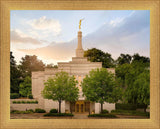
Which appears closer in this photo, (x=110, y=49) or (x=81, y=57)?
(x=110, y=49)

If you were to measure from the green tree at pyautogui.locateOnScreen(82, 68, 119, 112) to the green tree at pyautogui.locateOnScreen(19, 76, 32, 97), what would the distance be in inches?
292

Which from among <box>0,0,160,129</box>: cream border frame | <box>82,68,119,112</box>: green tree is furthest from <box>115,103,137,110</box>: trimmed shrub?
<box>0,0,160,129</box>: cream border frame

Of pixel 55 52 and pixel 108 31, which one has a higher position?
pixel 108 31

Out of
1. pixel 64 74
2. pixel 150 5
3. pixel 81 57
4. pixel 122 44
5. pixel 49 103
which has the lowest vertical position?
pixel 49 103

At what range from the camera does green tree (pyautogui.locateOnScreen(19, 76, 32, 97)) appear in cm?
1668

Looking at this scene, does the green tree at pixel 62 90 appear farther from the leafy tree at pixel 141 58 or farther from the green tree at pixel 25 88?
the leafy tree at pixel 141 58

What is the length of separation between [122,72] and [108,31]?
4.52m

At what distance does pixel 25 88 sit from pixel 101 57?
29.8ft

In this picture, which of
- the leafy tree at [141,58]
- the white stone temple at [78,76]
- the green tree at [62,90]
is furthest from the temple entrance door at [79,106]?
the leafy tree at [141,58]

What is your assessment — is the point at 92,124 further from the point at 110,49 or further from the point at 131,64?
the point at 131,64

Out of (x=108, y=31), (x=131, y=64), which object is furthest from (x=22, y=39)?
(x=131, y=64)

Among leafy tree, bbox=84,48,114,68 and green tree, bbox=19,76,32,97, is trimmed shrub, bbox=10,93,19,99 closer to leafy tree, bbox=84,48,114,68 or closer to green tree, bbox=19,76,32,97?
green tree, bbox=19,76,32,97

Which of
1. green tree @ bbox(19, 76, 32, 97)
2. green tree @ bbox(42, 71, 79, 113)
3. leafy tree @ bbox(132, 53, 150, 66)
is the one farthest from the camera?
green tree @ bbox(19, 76, 32, 97)

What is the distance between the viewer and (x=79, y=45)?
14.0 metres
